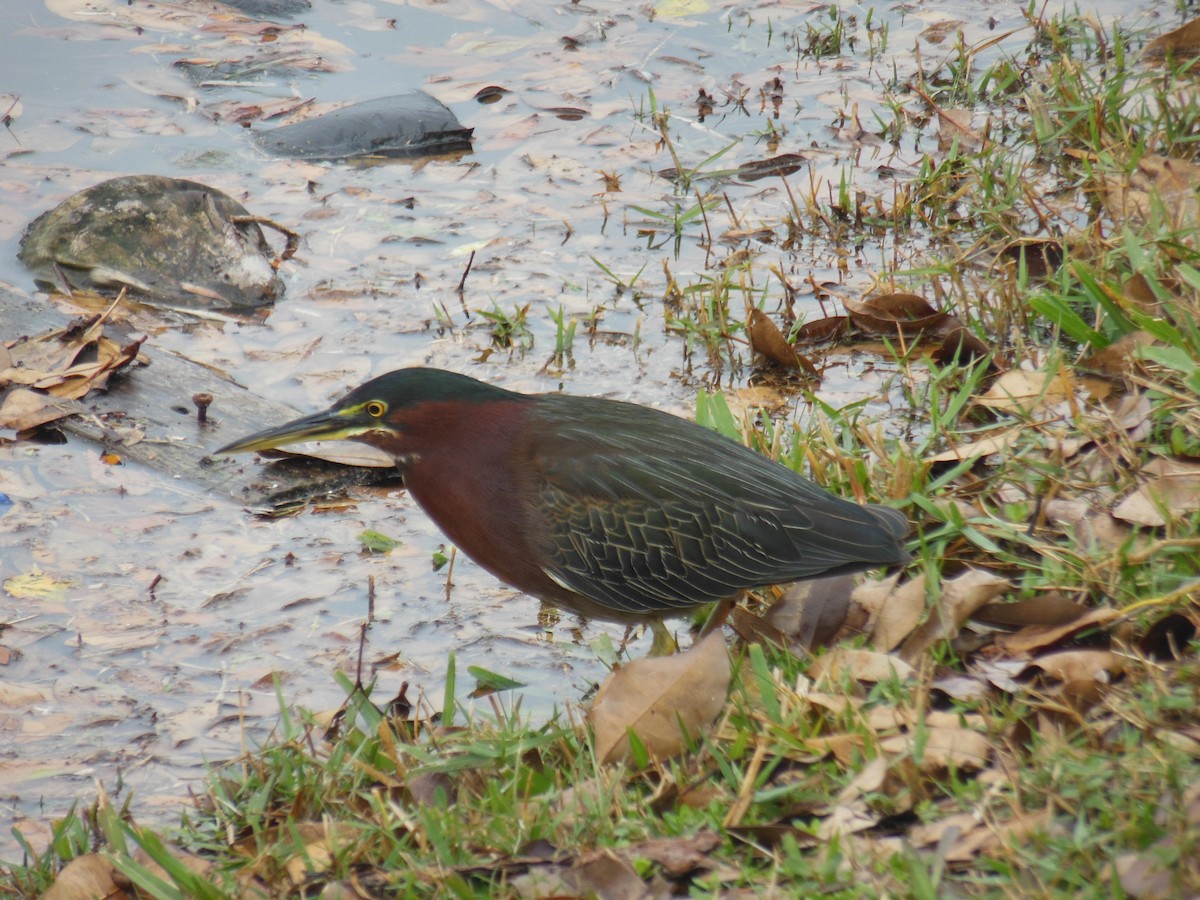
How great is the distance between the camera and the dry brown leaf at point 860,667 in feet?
11.8

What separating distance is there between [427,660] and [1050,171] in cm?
431

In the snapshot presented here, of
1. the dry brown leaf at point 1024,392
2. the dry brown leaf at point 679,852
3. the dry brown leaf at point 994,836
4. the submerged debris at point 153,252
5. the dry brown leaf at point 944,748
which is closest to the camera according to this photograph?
the dry brown leaf at point 994,836

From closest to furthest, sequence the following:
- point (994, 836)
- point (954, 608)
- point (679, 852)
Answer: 1. point (994, 836)
2. point (679, 852)
3. point (954, 608)

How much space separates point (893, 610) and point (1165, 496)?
896 mm

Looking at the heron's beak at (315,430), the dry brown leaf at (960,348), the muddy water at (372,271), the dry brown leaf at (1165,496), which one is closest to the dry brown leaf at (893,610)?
the dry brown leaf at (1165,496)

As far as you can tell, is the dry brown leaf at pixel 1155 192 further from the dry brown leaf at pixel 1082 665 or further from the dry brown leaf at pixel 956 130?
the dry brown leaf at pixel 1082 665

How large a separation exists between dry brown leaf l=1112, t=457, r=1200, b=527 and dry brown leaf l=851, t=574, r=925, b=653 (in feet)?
2.18

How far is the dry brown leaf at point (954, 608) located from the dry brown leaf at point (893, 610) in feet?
0.17

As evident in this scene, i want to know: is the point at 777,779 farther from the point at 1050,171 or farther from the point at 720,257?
the point at 1050,171

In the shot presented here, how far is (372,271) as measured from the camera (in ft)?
23.1

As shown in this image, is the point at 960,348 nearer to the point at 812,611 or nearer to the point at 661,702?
the point at 812,611

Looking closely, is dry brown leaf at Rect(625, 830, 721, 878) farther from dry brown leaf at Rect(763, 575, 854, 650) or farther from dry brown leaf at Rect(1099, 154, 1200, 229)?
dry brown leaf at Rect(1099, 154, 1200, 229)

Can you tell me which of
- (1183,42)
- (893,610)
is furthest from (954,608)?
(1183,42)

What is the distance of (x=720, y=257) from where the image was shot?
22.8 ft
